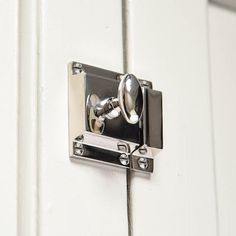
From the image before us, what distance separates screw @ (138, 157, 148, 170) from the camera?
2.34 feet

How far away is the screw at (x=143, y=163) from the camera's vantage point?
71 cm

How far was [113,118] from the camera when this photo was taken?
27.4 inches

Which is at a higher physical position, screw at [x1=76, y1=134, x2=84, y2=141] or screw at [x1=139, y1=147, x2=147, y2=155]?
screw at [x1=76, y1=134, x2=84, y2=141]

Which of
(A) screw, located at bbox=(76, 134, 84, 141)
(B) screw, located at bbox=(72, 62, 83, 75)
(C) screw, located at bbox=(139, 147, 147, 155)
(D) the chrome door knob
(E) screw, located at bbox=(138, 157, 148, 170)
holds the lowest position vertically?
(E) screw, located at bbox=(138, 157, 148, 170)

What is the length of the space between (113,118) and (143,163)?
5 centimetres
